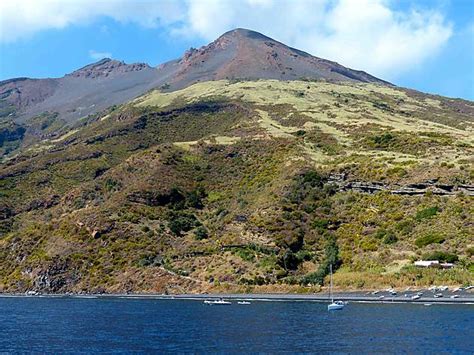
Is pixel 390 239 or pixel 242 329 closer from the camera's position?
pixel 242 329

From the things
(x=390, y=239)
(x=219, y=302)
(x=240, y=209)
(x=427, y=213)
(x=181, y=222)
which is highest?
(x=240, y=209)

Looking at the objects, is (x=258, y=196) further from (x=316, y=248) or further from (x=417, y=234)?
(x=417, y=234)

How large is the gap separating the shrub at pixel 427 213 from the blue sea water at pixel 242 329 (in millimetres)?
26782

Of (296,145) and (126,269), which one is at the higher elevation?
(296,145)

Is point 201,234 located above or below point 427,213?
below

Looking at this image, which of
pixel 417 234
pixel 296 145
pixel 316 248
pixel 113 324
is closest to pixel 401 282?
pixel 417 234

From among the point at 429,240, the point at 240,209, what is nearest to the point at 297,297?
the point at 429,240

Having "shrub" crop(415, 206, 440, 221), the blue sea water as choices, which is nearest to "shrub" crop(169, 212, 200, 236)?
the blue sea water

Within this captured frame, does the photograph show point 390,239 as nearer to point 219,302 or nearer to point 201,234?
point 219,302

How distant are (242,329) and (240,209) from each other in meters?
59.4

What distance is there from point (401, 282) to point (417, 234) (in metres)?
13.2

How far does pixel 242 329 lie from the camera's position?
58281 millimetres

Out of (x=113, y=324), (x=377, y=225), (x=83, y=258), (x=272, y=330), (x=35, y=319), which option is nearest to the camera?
(x=272, y=330)

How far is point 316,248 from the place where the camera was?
99.6 m
